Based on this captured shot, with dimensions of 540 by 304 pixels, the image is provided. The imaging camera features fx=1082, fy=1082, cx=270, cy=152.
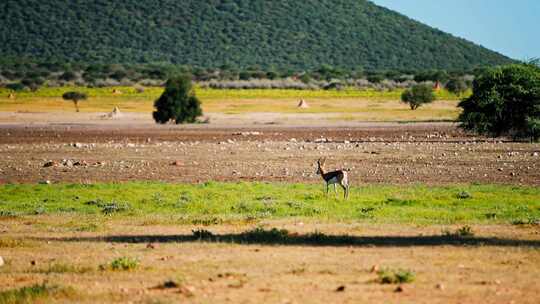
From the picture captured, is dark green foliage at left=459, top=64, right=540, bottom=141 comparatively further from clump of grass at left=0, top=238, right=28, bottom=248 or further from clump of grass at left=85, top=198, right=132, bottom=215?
clump of grass at left=0, top=238, right=28, bottom=248

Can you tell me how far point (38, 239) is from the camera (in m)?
17.1

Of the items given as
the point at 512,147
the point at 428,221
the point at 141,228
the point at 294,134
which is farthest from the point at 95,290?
the point at 294,134

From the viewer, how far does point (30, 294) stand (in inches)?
458

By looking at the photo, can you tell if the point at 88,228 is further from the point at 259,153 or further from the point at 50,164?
the point at 259,153

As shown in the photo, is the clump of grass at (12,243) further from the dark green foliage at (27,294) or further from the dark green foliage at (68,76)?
the dark green foliage at (68,76)

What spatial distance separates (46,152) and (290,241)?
22.4m

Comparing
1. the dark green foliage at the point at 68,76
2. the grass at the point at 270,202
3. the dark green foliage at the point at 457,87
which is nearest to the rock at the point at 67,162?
the grass at the point at 270,202

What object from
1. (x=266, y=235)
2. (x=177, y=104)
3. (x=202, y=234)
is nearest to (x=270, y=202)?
(x=202, y=234)

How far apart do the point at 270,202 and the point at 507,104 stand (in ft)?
73.5

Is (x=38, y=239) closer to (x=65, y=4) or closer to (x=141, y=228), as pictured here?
(x=141, y=228)

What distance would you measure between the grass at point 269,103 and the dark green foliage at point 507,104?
19.2 meters

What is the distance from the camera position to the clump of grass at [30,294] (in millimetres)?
11484

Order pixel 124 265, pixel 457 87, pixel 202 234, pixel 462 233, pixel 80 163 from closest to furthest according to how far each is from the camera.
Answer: pixel 124 265 → pixel 462 233 → pixel 202 234 → pixel 80 163 → pixel 457 87

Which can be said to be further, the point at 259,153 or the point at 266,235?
the point at 259,153
